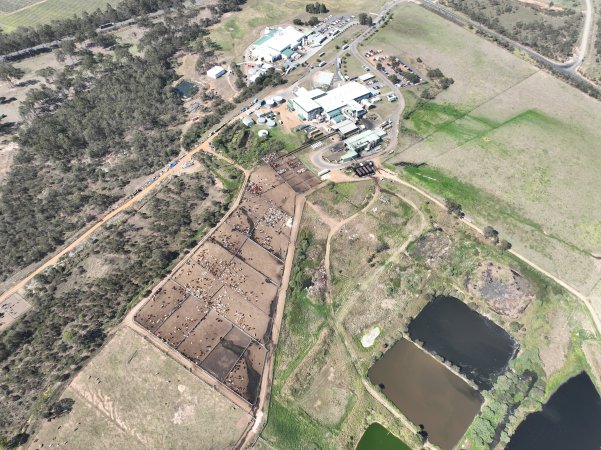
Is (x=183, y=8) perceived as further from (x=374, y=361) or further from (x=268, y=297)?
(x=374, y=361)

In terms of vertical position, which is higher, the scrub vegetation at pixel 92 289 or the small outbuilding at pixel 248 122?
the small outbuilding at pixel 248 122

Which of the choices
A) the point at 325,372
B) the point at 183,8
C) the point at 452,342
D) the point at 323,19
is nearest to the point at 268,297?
the point at 325,372

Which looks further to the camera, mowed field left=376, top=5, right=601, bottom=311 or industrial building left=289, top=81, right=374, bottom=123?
industrial building left=289, top=81, right=374, bottom=123

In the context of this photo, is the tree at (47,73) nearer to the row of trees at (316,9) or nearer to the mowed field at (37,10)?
the mowed field at (37,10)

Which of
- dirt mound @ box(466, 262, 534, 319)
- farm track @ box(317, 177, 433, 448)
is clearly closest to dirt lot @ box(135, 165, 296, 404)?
farm track @ box(317, 177, 433, 448)

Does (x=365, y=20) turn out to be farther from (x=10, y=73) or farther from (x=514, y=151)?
(x=10, y=73)

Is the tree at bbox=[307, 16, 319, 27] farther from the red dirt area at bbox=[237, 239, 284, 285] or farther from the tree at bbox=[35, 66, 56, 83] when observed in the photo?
the red dirt area at bbox=[237, 239, 284, 285]

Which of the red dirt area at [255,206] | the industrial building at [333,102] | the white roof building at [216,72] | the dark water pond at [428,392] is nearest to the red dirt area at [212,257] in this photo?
the red dirt area at [255,206]
